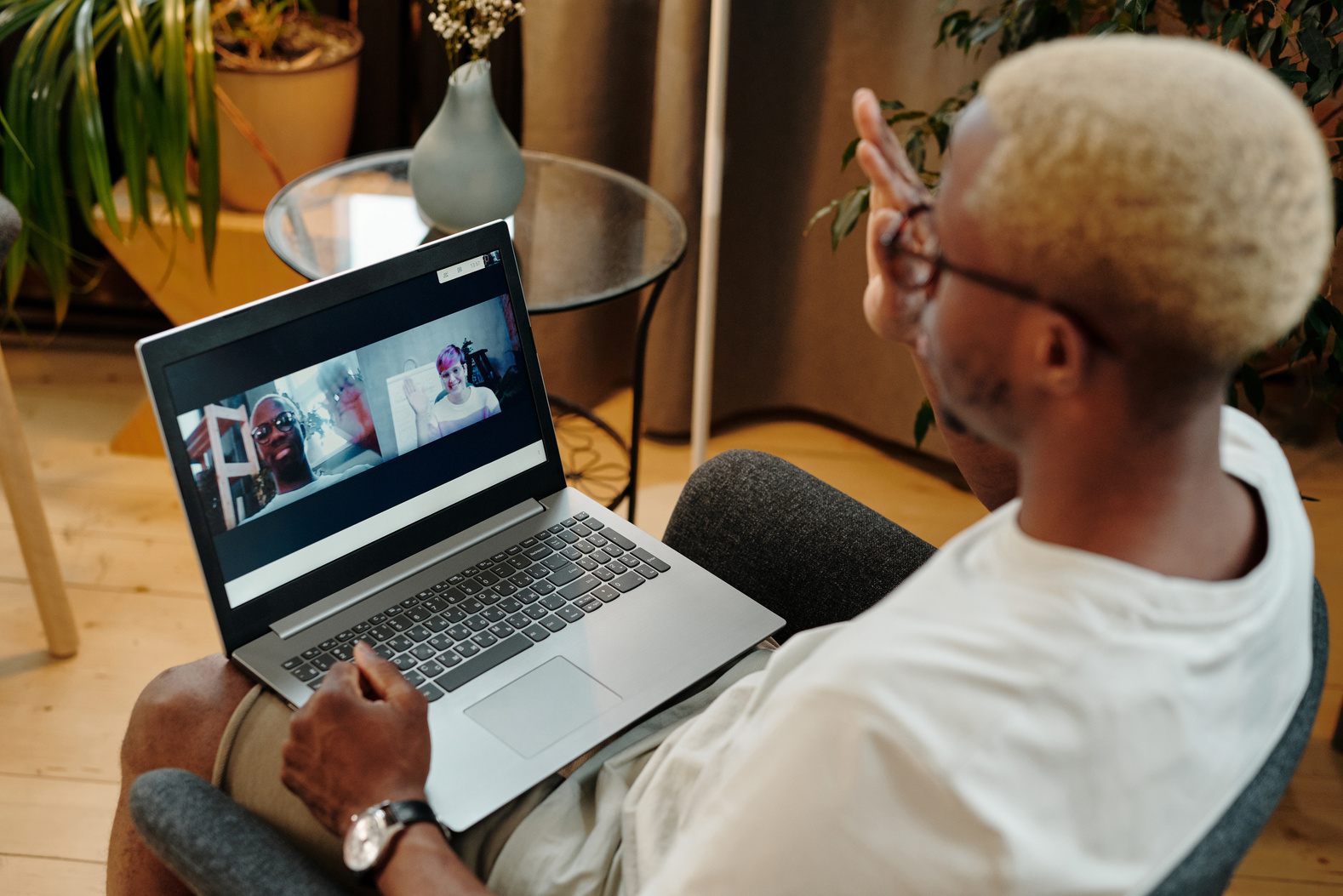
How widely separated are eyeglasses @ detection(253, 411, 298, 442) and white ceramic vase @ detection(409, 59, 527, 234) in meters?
0.65

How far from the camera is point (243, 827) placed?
819 millimetres

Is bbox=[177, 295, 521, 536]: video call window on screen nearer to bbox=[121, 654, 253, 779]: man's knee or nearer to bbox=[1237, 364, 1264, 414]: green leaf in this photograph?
bbox=[121, 654, 253, 779]: man's knee

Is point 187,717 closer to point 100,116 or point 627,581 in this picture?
point 627,581

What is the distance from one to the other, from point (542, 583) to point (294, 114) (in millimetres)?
1311

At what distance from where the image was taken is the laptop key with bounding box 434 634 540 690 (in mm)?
966

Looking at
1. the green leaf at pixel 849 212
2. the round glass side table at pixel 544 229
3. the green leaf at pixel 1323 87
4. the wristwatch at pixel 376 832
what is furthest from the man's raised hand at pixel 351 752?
the green leaf at pixel 1323 87

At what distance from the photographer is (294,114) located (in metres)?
2.03

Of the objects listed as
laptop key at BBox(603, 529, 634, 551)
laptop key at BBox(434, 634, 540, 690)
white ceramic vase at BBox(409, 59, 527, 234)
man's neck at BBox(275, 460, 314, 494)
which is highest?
→ white ceramic vase at BBox(409, 59, 527, 234)

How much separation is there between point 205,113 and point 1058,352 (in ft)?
5.21

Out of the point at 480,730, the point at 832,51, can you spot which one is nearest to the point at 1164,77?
the point at 480,730

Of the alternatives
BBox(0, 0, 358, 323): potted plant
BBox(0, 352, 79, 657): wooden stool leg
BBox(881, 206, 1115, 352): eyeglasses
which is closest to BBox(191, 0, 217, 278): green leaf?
BBox(0, 0, 358, 323): potted plant

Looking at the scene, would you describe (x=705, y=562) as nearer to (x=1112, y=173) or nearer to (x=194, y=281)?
(x=1112, y=173)

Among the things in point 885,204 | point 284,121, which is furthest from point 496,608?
point 284,121

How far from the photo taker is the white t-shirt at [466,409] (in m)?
1.05
